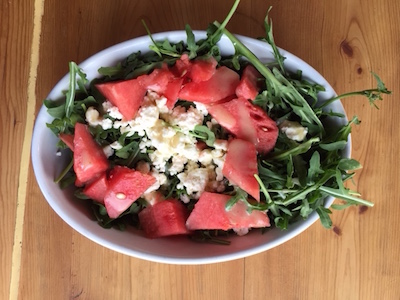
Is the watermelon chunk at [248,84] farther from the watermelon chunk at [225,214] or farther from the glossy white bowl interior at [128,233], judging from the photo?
the watermelon chunk at [225,214]

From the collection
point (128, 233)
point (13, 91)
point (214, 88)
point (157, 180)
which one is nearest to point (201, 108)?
point (214, 88)

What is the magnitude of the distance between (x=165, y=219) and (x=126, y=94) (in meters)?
0.23

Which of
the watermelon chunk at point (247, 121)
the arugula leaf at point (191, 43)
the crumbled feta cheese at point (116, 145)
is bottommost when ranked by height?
the crumbled feta cheese at point (116, 145)

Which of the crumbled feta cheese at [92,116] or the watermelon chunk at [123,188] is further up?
the crumbled feta cheese at [92,116]

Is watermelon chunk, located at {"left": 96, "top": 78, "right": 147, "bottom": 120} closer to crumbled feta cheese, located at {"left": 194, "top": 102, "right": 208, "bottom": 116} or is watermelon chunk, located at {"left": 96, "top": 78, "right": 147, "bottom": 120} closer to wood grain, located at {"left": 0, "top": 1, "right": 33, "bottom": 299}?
crumbled feta cheese, located at {"left": 194, "top": 102, "right": 208, "bottom": 116}

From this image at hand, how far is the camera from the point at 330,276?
40.0 inches

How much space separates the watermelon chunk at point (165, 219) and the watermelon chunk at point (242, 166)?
111 millimetres

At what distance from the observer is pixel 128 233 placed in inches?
35.6

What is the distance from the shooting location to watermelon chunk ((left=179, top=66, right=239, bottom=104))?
0.86 meters

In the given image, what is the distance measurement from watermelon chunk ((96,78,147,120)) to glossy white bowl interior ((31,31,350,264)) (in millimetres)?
42

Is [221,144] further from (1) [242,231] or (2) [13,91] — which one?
(2) [13,91]

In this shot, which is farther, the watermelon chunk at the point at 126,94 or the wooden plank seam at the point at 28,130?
the wooden plank seam at the point at 28,130

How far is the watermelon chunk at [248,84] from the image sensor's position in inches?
33.5

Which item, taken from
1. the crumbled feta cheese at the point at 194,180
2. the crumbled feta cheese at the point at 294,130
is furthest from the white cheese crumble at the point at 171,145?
the crumbled feta cheese at the point at 294,130
